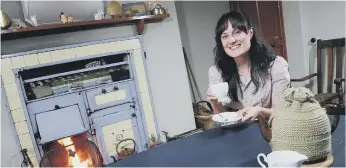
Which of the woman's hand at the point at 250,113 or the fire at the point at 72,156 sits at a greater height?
the woman's hand at the point at 250,113

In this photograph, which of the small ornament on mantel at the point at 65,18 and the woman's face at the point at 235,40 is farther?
the small ornament on mantel at the point at 65,18

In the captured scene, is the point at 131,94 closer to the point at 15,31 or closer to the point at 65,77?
the point at 65,77

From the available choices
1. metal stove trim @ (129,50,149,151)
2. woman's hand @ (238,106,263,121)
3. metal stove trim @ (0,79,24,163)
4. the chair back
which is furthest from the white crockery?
the chair back

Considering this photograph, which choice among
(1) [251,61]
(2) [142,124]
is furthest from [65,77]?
(1) [251,61]

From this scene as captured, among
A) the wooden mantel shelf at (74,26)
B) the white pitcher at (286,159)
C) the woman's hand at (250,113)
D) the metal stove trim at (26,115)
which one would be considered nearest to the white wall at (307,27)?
the wooden mantel shelf at (74,26)

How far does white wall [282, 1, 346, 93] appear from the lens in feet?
9.36

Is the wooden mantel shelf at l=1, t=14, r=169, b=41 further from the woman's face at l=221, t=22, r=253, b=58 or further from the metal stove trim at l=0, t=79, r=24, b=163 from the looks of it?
the woman's face at l=221, t=22, r=253, b=58

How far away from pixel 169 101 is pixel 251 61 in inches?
62.9

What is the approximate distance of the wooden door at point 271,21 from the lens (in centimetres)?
323

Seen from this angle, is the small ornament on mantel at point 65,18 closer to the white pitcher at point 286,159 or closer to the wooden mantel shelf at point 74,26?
the wooden mantel shelf at point 74,26

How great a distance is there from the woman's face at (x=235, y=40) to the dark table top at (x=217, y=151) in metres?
0.33

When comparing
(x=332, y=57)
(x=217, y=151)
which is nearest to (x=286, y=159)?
(x=217, y=151)

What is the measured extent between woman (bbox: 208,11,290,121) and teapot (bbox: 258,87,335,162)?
17.7 inches

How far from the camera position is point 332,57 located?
9.50 feet
